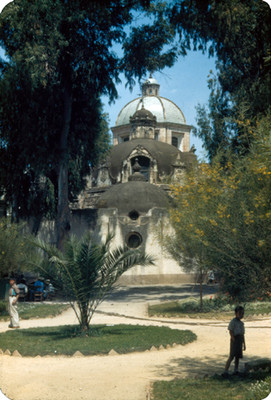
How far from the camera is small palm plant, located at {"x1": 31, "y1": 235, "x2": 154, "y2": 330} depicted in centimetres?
1105

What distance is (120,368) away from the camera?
793cm

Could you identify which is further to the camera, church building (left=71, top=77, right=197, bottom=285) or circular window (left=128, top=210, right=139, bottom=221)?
circular window (left=128, top=210, right=139, bottom=221)

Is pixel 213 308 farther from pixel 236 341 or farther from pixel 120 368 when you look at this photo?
pixel 120 368

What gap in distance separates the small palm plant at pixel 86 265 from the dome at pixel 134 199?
1767 cm

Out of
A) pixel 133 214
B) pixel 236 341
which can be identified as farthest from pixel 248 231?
pixel 133 214

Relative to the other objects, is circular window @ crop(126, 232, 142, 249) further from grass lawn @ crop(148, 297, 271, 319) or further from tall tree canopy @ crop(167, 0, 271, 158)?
tall tree canopy @ crop(167, 0, 271, 158)

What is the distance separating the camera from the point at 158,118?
142 ft

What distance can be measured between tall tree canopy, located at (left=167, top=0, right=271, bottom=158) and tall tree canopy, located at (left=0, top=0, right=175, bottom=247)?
603 mm

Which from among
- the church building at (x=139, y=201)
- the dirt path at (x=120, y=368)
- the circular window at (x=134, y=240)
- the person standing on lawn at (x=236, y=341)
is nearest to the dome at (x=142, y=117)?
the church building at (x=139, y=201)

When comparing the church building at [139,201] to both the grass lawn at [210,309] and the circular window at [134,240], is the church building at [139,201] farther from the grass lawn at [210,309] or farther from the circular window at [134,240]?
the grass lawn at [210,309]

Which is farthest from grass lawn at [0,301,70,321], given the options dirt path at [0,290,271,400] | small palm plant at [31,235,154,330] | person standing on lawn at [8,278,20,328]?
dirt path at [0,290,271,400]

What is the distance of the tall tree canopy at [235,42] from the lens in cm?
824

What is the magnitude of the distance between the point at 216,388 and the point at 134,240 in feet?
70.4

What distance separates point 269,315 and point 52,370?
8018mm
